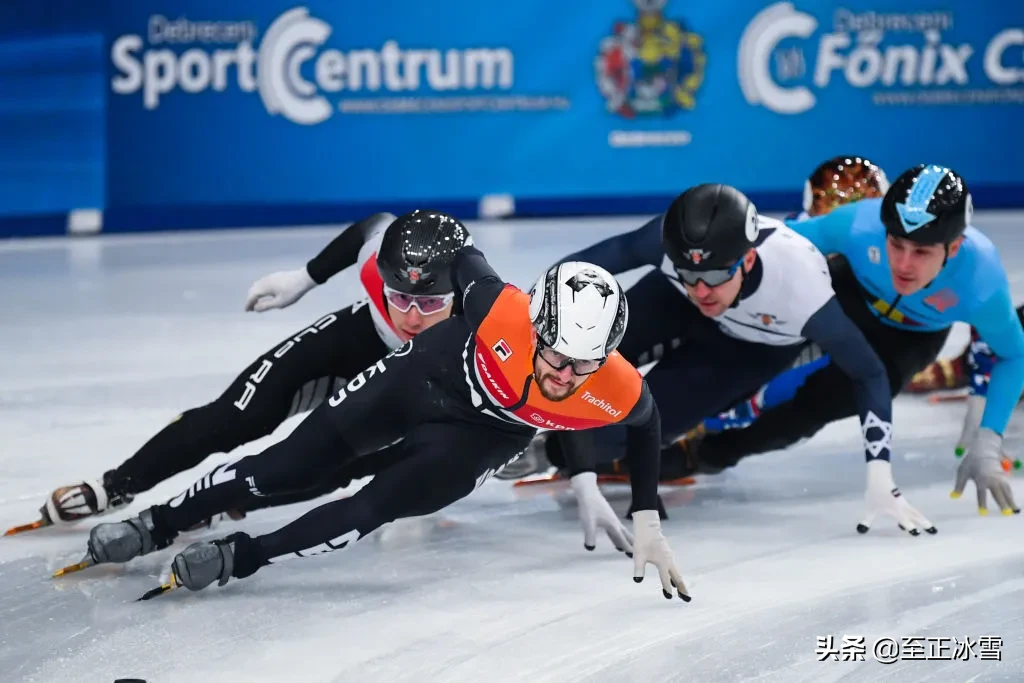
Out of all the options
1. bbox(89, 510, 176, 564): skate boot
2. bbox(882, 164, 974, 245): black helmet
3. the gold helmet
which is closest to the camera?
bbox(89, 510, 176, 564): skate boot

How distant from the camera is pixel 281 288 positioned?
4.36 m

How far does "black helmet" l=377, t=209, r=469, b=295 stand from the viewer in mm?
3760

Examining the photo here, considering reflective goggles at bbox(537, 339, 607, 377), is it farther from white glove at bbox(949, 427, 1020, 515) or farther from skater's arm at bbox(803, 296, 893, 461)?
white glove at bbox(949, 427, 1020, 515)

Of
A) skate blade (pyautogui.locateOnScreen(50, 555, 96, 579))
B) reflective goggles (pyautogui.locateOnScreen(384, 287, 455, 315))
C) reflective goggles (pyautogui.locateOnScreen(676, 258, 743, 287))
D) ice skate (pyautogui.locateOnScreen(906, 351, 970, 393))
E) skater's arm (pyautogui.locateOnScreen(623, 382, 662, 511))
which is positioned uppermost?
reflective goggles (pyautogui.locateOnScreen(676, 258, 743, 287))

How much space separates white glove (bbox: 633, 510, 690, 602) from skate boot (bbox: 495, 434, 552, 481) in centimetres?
92

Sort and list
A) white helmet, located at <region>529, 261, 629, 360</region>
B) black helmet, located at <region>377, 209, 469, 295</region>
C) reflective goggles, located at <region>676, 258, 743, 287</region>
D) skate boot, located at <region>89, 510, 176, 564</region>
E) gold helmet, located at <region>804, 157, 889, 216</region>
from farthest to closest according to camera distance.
Answer: gold helmet, located at <region>804, 157, 889, 216</region> → reflective goggles, located at <region>676, 258, 743, 287</region> → black helmet, located at <region>377, 209, 469, 295</region> → skate boot, located at <region>89, 510, 176, 564</region> → white helmet, located at <region>529, 261, 629, 360</region>

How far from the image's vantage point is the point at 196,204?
10.6m

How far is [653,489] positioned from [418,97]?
7.68m

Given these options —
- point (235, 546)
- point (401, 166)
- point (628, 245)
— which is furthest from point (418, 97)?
point (235, 546)

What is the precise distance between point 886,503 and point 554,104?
7271 mm

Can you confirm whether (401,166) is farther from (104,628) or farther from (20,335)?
(104,628)

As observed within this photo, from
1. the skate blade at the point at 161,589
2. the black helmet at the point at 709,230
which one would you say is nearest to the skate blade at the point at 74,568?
the skate blade at the point at 161,589

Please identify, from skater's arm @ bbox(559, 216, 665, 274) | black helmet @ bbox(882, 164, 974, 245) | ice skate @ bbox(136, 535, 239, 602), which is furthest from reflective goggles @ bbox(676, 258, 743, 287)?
ice skate @ bbox(136, 535, 239, 602)

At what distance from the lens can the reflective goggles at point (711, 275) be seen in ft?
13.2
